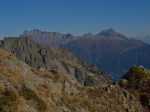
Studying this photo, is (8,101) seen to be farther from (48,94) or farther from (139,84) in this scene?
(139,84)

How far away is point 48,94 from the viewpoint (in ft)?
93.4

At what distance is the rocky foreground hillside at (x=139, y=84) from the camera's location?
41697mm

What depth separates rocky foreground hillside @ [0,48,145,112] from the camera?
23.9 meters

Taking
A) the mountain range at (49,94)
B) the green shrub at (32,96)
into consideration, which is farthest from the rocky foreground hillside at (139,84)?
the green shrub at (32,96)

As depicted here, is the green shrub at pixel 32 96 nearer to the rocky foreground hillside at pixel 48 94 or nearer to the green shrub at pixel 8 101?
the rocky foreground hillside at pixel 48 94

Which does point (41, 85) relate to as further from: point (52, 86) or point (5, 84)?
point (5, 84)

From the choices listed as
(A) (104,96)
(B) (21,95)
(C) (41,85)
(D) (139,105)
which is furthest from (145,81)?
(B) (21,95)

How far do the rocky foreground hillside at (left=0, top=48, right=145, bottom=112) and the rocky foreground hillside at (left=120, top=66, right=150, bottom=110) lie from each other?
1.53 m

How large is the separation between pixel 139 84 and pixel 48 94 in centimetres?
2036

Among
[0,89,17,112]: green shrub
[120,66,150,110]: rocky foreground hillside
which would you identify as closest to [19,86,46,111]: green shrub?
[0,89,17,112]: green shrub

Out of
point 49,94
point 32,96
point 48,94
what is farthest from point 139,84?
point 32,96

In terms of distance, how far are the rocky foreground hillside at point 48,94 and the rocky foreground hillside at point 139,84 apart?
5.03 feet

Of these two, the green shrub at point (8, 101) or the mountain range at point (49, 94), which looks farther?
the mountain range at point (49, 94)

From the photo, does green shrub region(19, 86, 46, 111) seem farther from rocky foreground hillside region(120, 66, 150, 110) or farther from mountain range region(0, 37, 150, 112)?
rocky foreground hillside region(120, 66, 150, 110)
